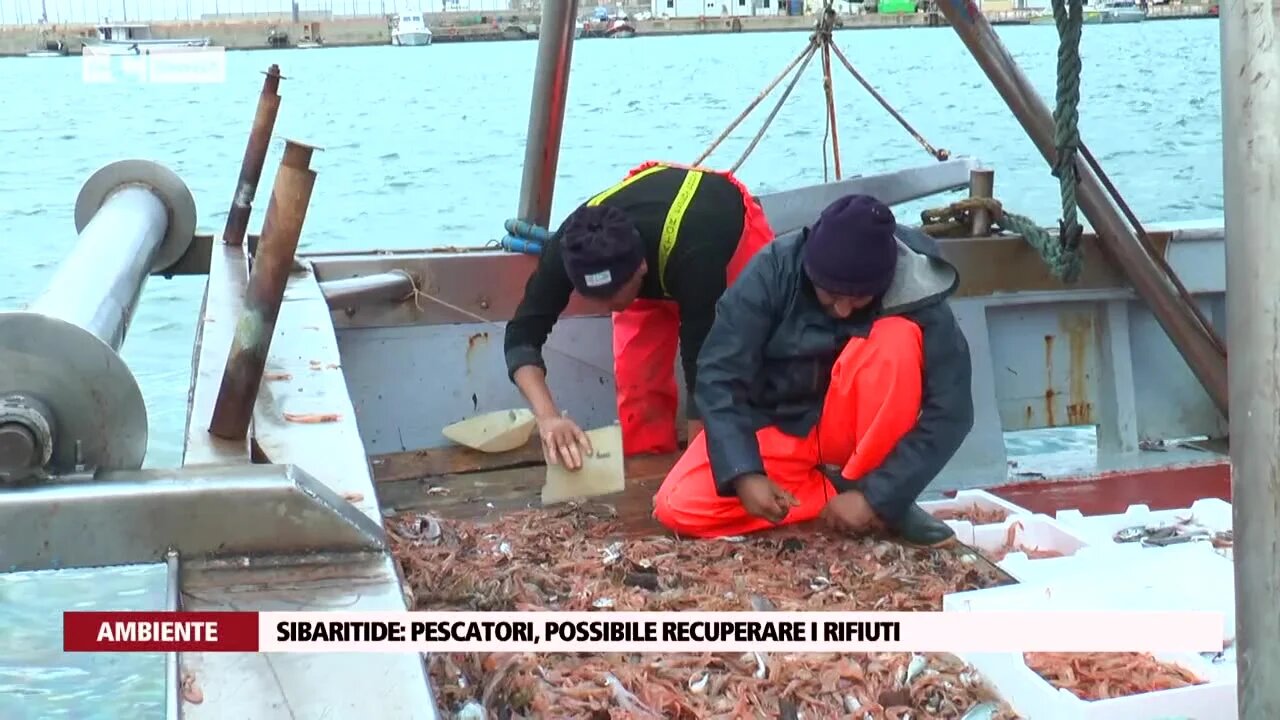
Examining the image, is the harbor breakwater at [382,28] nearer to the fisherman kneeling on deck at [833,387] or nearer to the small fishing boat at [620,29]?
the small fishing boat at [620,29]

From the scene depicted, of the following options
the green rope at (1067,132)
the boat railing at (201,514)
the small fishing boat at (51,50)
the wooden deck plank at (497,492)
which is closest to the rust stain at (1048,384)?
the green rope at (1067,132)

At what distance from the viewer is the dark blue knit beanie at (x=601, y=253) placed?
4.55 m

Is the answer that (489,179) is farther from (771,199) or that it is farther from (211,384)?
(211,384)

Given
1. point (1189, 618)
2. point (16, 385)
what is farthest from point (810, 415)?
point (16, 385)

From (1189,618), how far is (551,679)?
149 cm

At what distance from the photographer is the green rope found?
491 cm

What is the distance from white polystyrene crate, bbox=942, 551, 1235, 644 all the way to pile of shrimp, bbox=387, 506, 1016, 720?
0.21m

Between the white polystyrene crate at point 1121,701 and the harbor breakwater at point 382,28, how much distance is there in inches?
2097

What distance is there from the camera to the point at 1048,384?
6.47m

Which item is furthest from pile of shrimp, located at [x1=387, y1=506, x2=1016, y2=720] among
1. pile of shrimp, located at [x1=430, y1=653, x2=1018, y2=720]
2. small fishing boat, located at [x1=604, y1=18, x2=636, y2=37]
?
small fishing boat, located at [x1=604, y1=18, x2=636, y2=37]

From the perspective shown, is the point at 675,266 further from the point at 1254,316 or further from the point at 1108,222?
the point at 1254,316

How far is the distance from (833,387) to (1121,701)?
1.48m

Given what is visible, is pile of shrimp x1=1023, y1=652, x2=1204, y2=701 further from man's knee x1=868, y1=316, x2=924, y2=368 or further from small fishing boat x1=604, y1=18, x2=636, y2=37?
small fishing boat x1=604, y1=18, x2=636, y2=37
